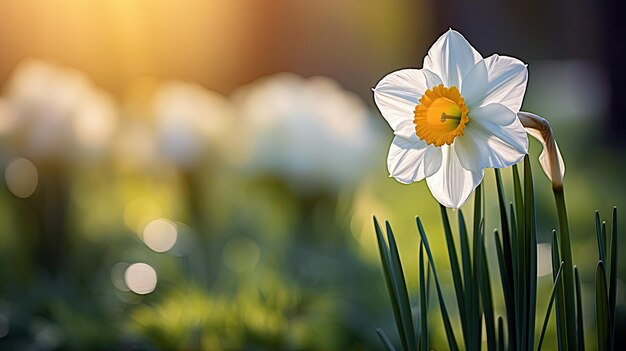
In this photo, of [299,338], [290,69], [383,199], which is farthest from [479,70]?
[290,69]

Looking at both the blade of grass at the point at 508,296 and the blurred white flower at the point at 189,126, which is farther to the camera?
the blurred white flower at the point at 189,126

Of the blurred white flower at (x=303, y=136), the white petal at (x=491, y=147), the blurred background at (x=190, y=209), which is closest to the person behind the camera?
the white petal at (x=491, y=147)

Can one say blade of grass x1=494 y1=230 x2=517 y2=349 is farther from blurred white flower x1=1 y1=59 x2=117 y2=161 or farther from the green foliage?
blurred white flower x1=1 y1=59 x2=117 y2=161

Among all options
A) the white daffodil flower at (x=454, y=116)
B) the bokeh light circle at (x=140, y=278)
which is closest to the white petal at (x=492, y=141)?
the white daffodil flower at (x=454, y=116)

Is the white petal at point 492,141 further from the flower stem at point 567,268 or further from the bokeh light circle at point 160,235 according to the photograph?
the bokeh light circle at point 160,235

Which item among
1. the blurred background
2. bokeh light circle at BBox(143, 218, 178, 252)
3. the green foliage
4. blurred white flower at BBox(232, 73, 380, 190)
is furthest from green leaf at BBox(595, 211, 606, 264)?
bokeh light circle at BBox(143, 218, 178, 252)

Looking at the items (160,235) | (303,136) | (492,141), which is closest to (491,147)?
(492,141)
